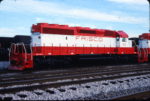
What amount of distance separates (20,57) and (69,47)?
5.05m

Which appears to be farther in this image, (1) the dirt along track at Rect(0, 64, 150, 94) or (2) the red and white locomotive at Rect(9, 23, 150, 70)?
(2) the red and white locomotive at Rect(9, 23, 150, 70)

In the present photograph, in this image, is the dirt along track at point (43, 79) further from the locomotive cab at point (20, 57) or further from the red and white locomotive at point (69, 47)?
the red and white locomotive at point (69, 47)

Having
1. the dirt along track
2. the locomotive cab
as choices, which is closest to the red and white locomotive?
the locomotive cab

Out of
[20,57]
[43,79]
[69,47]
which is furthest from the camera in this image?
[69,47]

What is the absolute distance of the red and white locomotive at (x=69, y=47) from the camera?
775 inches

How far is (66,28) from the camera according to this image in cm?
2219

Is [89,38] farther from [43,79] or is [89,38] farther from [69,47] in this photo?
[43,79]

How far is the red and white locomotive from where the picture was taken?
19.7 m

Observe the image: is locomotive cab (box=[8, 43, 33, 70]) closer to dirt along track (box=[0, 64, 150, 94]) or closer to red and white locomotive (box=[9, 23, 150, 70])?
red and white locomotive (box=[9, 23, 150, 70])

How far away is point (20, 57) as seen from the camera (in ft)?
62.5

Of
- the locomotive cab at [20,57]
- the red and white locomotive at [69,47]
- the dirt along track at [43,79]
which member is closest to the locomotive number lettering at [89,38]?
the red and white locomotive at [69,47]

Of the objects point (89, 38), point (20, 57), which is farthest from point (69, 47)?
point (20, 57)

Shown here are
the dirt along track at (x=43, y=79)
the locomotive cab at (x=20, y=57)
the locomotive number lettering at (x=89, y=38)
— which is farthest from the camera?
the locomotive number lettering at (x=89, y=38)

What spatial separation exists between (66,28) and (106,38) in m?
5.55
